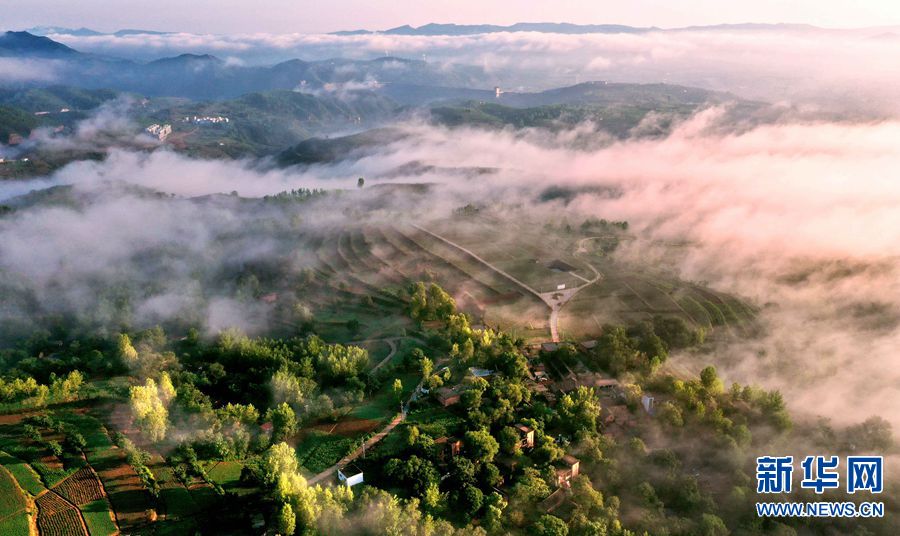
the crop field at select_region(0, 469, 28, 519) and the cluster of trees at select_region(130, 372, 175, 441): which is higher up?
the cluster of trees at select_region(130, 372, 175, 441)

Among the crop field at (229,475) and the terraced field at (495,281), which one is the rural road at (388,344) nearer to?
the terraced field at (495,281)

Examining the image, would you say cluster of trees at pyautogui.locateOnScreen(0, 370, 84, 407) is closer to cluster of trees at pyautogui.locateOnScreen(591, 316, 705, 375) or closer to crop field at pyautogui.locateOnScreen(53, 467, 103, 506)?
crop field at pyautogui.locateOnScreen(53, 467, 103, 506)

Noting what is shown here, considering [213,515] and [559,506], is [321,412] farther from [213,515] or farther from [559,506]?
[559,506]

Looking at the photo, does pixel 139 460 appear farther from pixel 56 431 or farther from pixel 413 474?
pixel 413 474

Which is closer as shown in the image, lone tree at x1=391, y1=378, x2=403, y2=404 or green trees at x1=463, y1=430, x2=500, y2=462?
green trees at x1=463, y1=430, x2=500, y2=462

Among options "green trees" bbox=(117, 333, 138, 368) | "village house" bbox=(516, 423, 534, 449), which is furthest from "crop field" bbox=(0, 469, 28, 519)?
"village house" bbox=(516, 423, 534, 449)

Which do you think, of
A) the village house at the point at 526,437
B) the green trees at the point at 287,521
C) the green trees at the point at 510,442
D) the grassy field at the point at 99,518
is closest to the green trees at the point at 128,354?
the grassy field at the point at 99,518

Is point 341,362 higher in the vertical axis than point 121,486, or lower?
higher

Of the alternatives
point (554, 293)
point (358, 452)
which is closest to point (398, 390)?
point (358, 452)

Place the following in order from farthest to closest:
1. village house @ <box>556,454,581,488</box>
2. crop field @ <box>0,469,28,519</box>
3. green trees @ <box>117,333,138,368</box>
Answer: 1. green trees @ <box>117,333,138,368</box>
2. village house @ <box>556,454,581,488</box>
3. crop field @ <box>0,469,28,519</box>

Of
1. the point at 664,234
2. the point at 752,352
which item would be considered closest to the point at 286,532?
the point at 752,352
